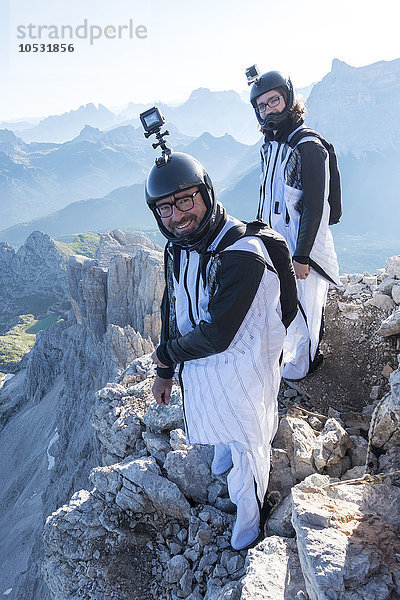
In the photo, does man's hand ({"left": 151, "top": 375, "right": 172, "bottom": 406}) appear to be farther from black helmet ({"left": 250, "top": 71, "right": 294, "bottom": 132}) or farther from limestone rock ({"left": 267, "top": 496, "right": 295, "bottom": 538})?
black helmet ({"left": 250, "top": 71, "right": 294, "bottom": 132})

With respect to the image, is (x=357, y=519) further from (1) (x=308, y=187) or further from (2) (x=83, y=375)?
(2) (x=83, y=375)

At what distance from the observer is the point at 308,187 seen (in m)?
4.16

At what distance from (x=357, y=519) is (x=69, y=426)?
29.8 m

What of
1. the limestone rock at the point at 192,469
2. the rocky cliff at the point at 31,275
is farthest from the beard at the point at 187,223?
the rocky cliff at the point at 31,275

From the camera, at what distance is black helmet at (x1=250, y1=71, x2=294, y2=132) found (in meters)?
4.10

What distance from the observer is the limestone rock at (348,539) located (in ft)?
6.74

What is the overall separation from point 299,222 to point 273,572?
3360 mm

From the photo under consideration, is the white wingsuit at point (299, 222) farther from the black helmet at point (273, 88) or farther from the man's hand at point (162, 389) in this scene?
the man's hand at point (162, 389)

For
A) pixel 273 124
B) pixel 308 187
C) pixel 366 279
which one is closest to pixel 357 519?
pixel 308 187

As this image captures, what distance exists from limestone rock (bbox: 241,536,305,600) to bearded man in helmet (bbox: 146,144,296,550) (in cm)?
51

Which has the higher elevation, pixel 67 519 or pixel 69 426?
pixel 67 519

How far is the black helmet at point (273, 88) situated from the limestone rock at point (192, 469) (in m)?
3.69

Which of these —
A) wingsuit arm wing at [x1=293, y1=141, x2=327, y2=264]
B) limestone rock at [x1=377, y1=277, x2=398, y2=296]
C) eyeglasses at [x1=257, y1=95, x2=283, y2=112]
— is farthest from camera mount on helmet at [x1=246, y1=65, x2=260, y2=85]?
limestone rock at [x1=377, y1=277, x2=398, y2=296]

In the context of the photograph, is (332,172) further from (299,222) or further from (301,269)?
(301,269)
